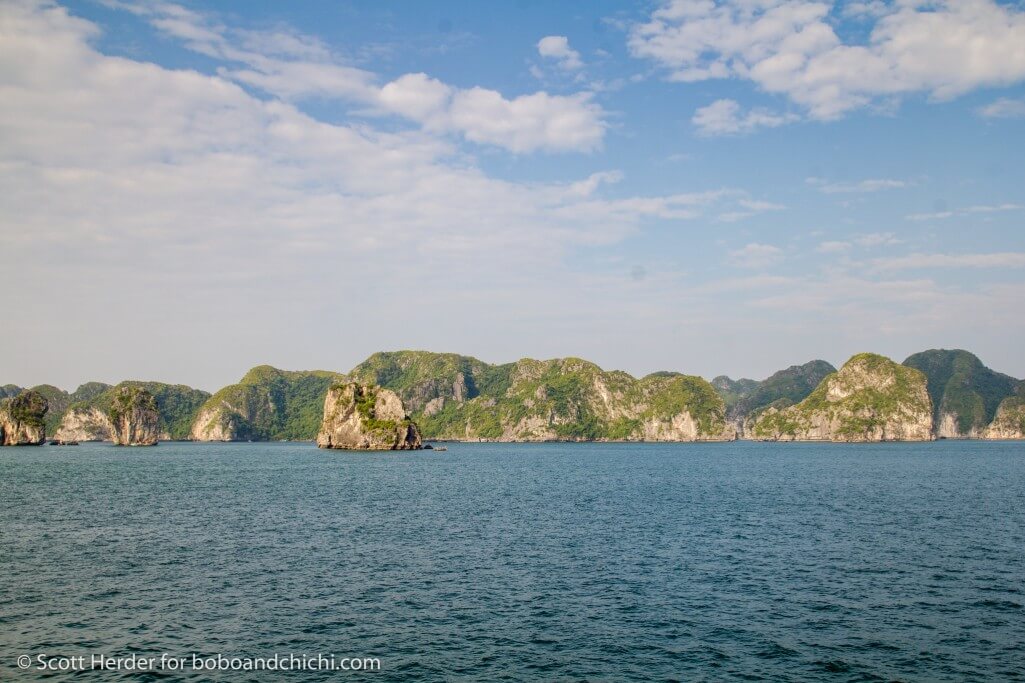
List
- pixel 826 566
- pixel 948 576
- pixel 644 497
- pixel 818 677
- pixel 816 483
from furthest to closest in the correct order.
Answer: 1. pixel 816 483
2. pixel 644 497
3. pixel 826 566
4. pixel 948 576
5. pixel 818 677

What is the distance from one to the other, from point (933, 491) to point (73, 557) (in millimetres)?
117976

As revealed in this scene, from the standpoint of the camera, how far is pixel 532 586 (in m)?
46.6

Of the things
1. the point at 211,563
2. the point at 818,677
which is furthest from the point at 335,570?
the point at 818,677

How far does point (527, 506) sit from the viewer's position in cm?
9125

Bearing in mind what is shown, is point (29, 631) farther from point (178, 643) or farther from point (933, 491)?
point (933, 491)

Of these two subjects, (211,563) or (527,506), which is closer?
(211,563)

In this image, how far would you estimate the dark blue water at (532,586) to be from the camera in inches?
1325

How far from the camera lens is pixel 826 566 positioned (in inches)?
2087

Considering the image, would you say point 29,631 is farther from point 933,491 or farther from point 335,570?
point 933,491

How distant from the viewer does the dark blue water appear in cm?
3366

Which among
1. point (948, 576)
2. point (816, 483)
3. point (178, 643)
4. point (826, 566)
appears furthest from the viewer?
point (816, 483)

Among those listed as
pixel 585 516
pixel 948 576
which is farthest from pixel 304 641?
pixel 585 516

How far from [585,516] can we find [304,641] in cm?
5027

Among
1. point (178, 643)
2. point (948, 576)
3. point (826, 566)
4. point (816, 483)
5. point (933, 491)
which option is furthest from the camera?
point (816, 483)
